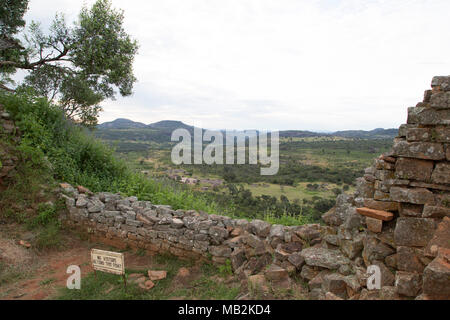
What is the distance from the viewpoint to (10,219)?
231 inches

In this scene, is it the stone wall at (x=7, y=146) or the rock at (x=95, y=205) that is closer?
the rock at (x=95, y=205)

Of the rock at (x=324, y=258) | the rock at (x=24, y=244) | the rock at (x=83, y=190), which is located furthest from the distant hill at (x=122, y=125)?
the rock at (x=324, y=258)

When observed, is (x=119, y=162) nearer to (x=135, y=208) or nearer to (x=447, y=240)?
(x=135, y=208)

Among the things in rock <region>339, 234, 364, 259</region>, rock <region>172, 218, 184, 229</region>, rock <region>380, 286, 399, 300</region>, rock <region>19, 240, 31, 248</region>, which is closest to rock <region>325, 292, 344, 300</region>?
rock <region>380, 286, 399, 300</region>

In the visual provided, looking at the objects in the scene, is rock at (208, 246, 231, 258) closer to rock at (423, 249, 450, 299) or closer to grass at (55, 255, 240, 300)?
grass at (55, 255, 240, 300)

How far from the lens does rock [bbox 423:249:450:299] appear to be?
93.2 inches

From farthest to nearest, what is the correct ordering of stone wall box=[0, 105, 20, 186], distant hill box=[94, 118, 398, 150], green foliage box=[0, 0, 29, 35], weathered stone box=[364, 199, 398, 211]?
distant hill box=[94, 118, 398, 150] < green foliage box=[0, 0, 29, 35] < stone wall box=[0, 105, 20, 186] < weathered stone box=[364, 199, 398, 211]

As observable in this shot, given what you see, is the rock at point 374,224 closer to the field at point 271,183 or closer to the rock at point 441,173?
the rock at point 441,173

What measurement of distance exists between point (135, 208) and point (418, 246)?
5.14 meters

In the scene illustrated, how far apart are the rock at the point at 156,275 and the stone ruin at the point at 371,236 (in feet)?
1.97

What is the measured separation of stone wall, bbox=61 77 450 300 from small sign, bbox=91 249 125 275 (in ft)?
3.96

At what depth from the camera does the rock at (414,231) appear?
2.95m

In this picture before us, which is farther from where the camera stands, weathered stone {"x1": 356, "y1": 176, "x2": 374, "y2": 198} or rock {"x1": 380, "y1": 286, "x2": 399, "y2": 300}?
weathered stone {"x1": 356, "y1": 176, "x2": 374, "y2": 198}

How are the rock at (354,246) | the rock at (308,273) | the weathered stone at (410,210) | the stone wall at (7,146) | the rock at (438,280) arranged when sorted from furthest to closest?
the stone wall at (7,146)
the rock at (308,273)
the rock at (354,246)
the weathered stone at (410,210)
the rock at (438,280)
